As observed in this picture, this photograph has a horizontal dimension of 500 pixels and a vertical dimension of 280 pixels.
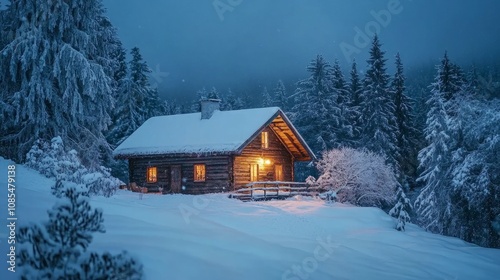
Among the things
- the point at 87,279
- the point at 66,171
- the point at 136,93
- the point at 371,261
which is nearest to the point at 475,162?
the point at 371,261

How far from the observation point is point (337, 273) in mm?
10352

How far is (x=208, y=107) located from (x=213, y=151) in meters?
7.39

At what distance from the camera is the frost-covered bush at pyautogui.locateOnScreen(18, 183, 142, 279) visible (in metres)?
5.39

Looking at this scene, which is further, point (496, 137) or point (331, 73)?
point (331, 73)

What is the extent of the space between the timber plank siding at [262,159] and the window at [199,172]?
2.49m

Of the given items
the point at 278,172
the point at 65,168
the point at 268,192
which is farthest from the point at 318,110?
the point at 65,168

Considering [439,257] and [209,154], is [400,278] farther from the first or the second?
[209,154]

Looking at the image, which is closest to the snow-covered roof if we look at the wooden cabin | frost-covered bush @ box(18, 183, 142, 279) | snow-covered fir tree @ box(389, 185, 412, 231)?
the wooden cabin

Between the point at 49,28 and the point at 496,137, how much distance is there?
2171 centimetres

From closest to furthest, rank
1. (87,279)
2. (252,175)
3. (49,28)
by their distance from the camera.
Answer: (87,279) < (49,28) < (252,175)

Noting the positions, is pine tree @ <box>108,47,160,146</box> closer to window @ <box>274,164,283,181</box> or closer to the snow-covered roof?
the snow-covered roof

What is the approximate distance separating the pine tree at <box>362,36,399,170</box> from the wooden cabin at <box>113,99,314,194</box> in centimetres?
953

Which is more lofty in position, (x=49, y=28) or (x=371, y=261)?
(x=49, y=28)

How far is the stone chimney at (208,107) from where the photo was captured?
35156mm
